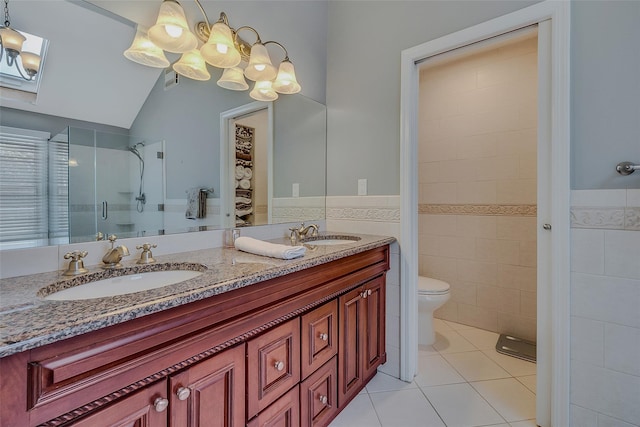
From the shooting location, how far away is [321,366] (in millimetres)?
1269

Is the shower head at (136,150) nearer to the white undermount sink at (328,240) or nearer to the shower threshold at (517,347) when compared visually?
the white undermount sink at (328,240)

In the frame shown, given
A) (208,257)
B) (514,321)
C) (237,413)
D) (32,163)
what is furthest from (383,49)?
(514,321)

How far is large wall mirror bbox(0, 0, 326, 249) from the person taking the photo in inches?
39.7

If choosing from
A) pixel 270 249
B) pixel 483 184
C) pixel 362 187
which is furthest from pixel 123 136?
pixel 483 184

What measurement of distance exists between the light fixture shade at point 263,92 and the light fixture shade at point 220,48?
249 mm

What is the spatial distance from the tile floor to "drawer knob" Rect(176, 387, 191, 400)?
3.14 feet

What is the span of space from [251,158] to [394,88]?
100 cm

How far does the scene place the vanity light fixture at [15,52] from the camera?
3.04 feet

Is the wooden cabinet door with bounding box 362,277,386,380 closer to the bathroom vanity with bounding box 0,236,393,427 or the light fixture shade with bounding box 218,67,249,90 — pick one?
the bathroom vanity with bounding box 0,236,393,427

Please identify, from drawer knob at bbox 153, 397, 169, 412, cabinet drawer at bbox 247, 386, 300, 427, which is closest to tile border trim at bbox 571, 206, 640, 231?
cabinet drawer at bbox 247, 386, 300, 427

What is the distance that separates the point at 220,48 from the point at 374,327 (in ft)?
5.53

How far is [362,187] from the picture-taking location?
6.54ft

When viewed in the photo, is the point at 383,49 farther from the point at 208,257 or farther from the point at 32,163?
the point at 32,163

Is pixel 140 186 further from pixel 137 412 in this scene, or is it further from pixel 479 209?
pixel 479 209
